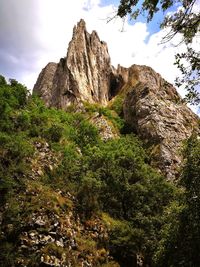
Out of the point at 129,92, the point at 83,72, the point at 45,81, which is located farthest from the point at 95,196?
the point at 45,81

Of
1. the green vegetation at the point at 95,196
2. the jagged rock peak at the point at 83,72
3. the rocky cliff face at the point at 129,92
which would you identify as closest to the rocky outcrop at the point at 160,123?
the rocky cliff face at the point at 129,92

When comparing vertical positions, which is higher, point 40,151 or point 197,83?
point 40,151

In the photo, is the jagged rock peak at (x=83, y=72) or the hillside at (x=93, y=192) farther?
the jagged rock peak at (x=83, y=72)

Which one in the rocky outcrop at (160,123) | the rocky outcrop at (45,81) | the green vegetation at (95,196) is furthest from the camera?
the rocky outcrop at (45,81)

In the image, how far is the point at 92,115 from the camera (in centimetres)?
4866

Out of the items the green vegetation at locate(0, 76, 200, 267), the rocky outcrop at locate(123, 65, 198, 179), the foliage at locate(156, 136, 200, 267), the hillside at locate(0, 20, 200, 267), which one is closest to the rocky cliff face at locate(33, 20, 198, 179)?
the rocky outcrop at locate(123, 65, 198, 179)

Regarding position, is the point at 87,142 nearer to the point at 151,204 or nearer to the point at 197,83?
the point at 151,204

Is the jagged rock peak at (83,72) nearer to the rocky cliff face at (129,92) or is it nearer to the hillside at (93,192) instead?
the rocky cliff face at (129,92)

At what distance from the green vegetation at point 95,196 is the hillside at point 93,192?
6 cm

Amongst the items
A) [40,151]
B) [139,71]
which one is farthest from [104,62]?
[40,151]

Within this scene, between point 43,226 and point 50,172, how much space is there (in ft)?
21.0

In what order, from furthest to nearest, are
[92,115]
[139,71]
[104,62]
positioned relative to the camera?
1. [104,62]
2. [139,71]
3. [92,115]

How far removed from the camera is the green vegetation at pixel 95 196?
1573 cm

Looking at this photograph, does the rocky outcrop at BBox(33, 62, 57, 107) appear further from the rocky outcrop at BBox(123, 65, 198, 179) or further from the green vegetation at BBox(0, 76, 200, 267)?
the green vegetation at BBox(0, 76, 200, 267)
